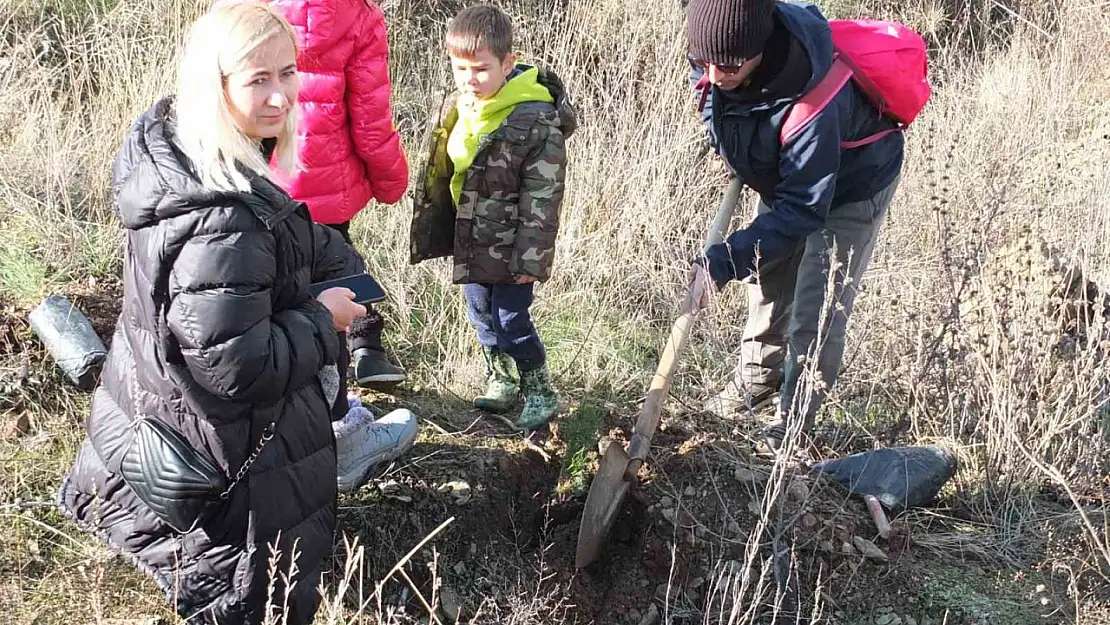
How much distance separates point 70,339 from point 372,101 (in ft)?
4.47

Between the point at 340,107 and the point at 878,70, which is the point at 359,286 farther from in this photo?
the point at 878,70

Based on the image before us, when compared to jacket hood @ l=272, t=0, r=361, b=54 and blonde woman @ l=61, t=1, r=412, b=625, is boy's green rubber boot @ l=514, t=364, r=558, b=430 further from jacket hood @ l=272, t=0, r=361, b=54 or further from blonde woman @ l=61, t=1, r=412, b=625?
jacket hood @ l=272, t=0, r=361, b=54

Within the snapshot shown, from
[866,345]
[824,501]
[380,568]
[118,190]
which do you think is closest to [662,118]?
[866,345]

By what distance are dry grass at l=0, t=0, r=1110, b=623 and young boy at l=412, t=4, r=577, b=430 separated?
2.05 ft

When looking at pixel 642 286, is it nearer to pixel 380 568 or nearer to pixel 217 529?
pixel 380 568

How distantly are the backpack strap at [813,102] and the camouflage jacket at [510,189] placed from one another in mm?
705

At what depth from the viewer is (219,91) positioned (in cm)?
182

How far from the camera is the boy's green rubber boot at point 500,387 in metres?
3.28

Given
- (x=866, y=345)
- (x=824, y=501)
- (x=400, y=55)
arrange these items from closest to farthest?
(x=824, y=501), (x=866, y=345), (x=400, y=55)

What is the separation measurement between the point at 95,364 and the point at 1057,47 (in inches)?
250

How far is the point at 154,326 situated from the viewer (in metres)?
1.83

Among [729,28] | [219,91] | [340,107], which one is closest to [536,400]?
[340,107]

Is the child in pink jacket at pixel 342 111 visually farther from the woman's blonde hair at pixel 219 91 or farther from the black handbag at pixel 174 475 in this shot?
the black handbag at pixel 174 475

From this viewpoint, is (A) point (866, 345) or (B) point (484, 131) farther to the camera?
(A) point (866, 345)
